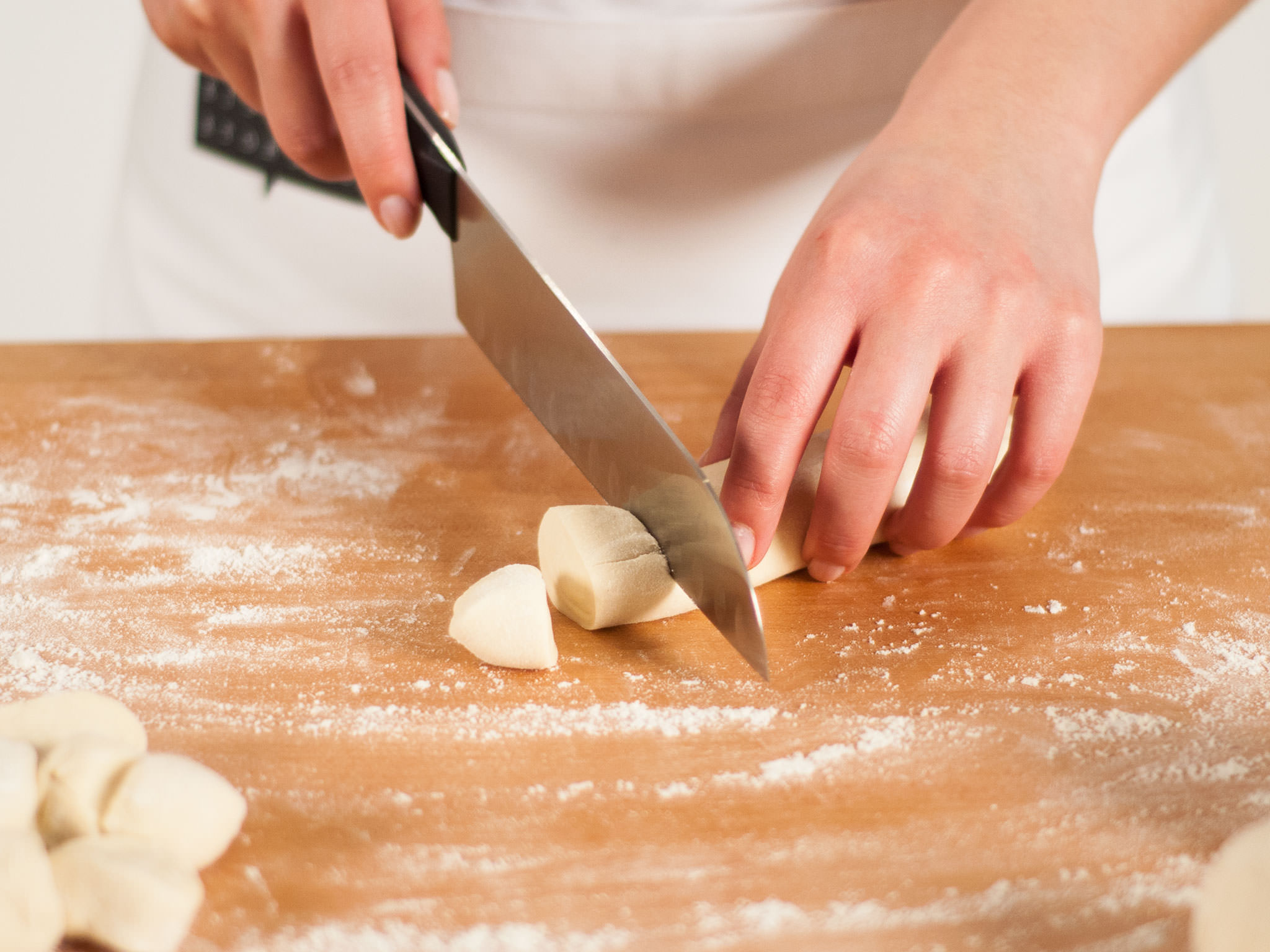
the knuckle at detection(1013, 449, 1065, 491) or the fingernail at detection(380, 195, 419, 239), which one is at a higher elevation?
the fingernail at detection(380, 195, 419, 239)

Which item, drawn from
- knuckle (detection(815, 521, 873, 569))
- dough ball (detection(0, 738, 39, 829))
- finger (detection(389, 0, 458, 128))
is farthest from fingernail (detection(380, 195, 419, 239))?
dough ball (detection(0, 738, 39, 829))

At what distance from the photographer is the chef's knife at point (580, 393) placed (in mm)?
947

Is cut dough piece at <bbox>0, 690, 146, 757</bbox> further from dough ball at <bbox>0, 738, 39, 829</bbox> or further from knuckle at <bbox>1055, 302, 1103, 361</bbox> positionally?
knuckle at <bbox>1055, 302, 1103, 361</bbox>

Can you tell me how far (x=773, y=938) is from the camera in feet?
2.46

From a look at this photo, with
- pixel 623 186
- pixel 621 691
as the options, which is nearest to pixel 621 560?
pixel 621 691

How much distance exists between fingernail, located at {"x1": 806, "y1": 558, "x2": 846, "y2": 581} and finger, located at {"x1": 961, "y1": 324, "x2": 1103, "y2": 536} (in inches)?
7.7

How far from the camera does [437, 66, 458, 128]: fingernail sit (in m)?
1.27

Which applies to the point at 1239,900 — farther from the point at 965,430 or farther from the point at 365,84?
the point at 365,84

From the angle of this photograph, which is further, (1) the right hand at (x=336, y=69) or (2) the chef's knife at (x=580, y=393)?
(1) the right hand at (x=336, y=69)

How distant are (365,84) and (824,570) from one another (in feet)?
2.37

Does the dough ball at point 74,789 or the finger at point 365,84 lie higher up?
the finger at point 365,84

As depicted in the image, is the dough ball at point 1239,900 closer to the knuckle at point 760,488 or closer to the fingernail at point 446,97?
the knuckle at point 760,488

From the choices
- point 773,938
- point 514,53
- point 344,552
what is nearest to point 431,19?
point 514,53

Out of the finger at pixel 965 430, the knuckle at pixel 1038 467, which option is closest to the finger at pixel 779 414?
the finger at pixel 965 430
